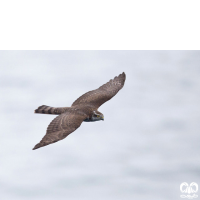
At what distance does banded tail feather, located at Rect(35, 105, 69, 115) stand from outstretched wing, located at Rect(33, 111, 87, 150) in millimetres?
715

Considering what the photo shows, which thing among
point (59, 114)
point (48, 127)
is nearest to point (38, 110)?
point (59, 114)

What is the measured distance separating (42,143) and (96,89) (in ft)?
33.2

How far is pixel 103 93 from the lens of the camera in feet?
102

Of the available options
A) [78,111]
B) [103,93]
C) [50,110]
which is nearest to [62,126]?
[78,111]

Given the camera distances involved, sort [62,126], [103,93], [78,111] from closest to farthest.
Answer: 1. [62,126]
2. [78,111]
3. [103,93]

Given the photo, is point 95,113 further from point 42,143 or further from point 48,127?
point 42,143

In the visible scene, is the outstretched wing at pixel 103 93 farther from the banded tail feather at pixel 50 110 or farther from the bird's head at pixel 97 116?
the banded tail feather at pixel 50 110

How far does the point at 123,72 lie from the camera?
3356cm

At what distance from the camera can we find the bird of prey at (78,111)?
2427cm

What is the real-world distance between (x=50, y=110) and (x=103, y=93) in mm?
4871

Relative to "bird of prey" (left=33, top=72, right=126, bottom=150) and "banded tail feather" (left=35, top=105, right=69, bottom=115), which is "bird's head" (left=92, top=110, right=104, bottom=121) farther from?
"banded tail feather" (left=35, top=105, right=69, bottom=115)

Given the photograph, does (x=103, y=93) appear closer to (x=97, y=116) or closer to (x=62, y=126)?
(x=97, y=116)

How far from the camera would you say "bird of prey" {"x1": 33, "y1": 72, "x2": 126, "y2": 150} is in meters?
24.3

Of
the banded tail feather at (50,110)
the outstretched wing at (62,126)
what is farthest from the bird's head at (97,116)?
the banded tail feather at (50,110)
